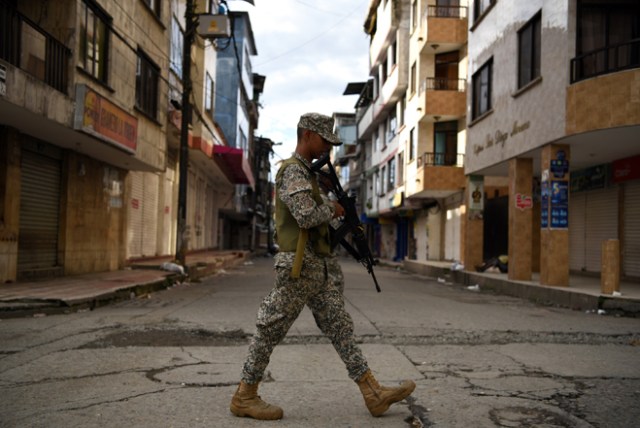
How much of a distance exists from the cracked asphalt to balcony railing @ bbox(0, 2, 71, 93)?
499 cm

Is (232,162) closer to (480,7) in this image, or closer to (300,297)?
(480,7)

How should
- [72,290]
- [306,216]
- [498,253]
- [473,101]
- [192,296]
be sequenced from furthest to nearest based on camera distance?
[498,253], [473,101], [192,296], [72,290], [306,216]

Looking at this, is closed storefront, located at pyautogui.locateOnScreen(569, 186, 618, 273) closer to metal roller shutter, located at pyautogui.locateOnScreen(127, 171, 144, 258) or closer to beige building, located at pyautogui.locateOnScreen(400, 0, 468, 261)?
beige building, located at pyautogui.locateOnScreen(400, 0, 468, 261)

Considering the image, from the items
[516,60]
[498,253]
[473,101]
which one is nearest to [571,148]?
[516,60]

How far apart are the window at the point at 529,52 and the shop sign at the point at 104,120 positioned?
9327mm

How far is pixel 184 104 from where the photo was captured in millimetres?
15633

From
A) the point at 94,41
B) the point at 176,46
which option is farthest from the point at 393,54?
the point at 94,41

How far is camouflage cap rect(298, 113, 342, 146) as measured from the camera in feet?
11.8

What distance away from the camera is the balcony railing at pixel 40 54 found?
10.0 metres

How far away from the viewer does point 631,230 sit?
14031mm

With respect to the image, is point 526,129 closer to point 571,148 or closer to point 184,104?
point 571,148

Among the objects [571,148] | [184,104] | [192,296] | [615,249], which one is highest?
[184,104]

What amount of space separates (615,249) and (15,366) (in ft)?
30.7

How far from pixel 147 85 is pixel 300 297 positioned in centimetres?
1416
